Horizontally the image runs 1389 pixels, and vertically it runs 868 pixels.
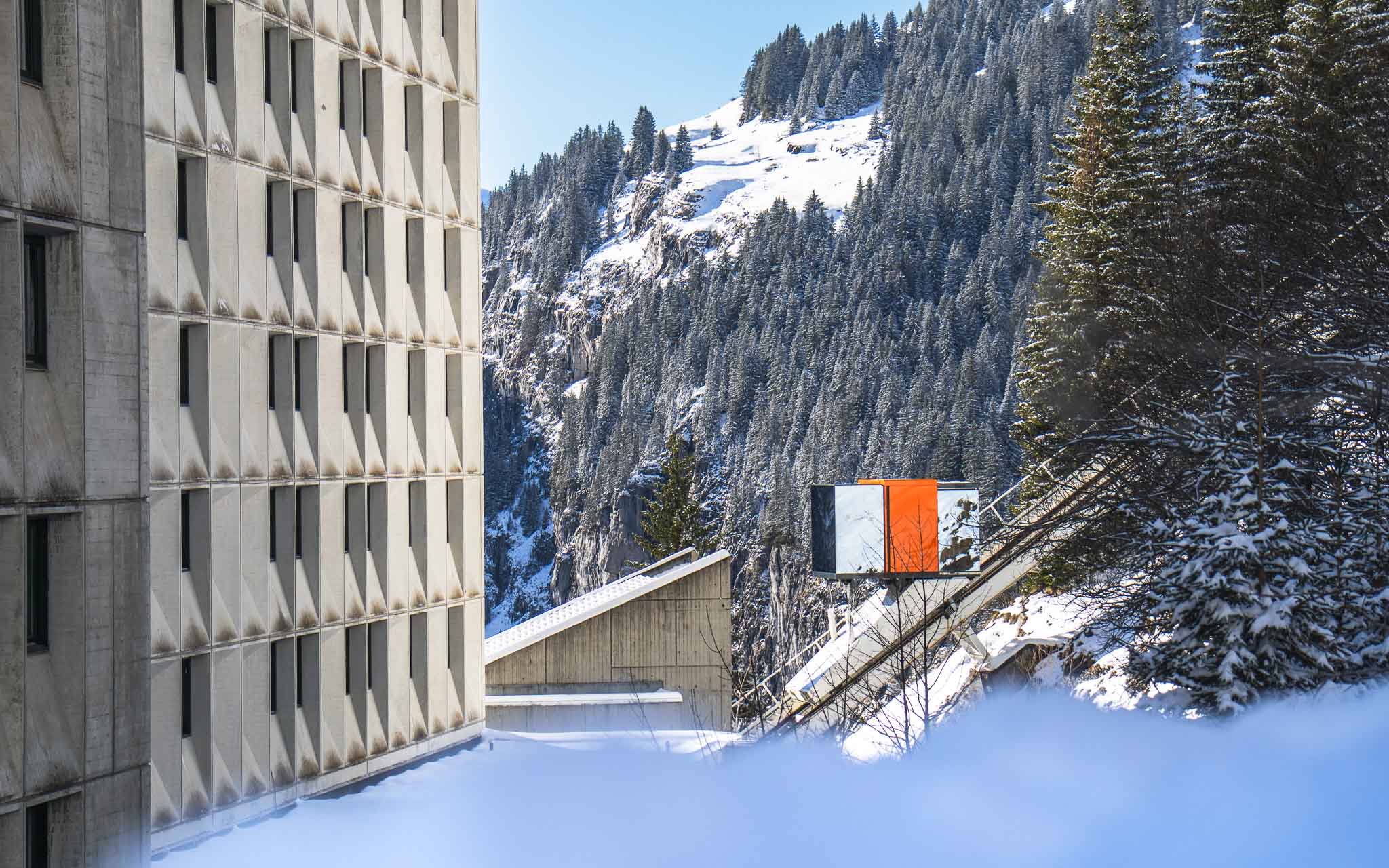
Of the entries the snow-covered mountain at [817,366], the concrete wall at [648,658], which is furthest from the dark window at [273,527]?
the snow-covered mountain at [817,366]

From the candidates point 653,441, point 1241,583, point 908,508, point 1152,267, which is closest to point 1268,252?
point 1152,267

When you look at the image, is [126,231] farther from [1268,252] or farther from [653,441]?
[653,441]

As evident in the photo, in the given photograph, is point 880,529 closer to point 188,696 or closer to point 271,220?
point 271,220

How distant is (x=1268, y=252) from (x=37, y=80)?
19.0 metres

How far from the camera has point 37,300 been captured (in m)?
11.9

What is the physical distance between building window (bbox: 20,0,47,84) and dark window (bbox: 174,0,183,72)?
7.92 m

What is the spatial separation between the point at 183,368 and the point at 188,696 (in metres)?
5.23

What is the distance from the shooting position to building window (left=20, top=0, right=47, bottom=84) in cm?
1176

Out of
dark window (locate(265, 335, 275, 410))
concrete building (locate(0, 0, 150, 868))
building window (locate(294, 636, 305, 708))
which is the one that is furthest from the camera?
building window (locate(294, 636, 305, 708))

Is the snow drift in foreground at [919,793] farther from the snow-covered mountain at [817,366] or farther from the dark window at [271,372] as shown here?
the snow-covered mountain at [817,366]

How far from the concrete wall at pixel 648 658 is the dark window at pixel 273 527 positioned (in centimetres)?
873

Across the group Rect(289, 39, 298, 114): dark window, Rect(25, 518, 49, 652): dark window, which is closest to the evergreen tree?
Rect(289, 39, 298, 114): dark window

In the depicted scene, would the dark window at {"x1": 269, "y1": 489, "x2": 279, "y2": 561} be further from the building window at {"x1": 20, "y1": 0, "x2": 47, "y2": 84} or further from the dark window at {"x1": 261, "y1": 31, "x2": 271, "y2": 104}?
the building window at {"x1": 20, "y1": 0, "x2": 47, "y2": 84}

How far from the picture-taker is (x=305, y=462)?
22547mm
